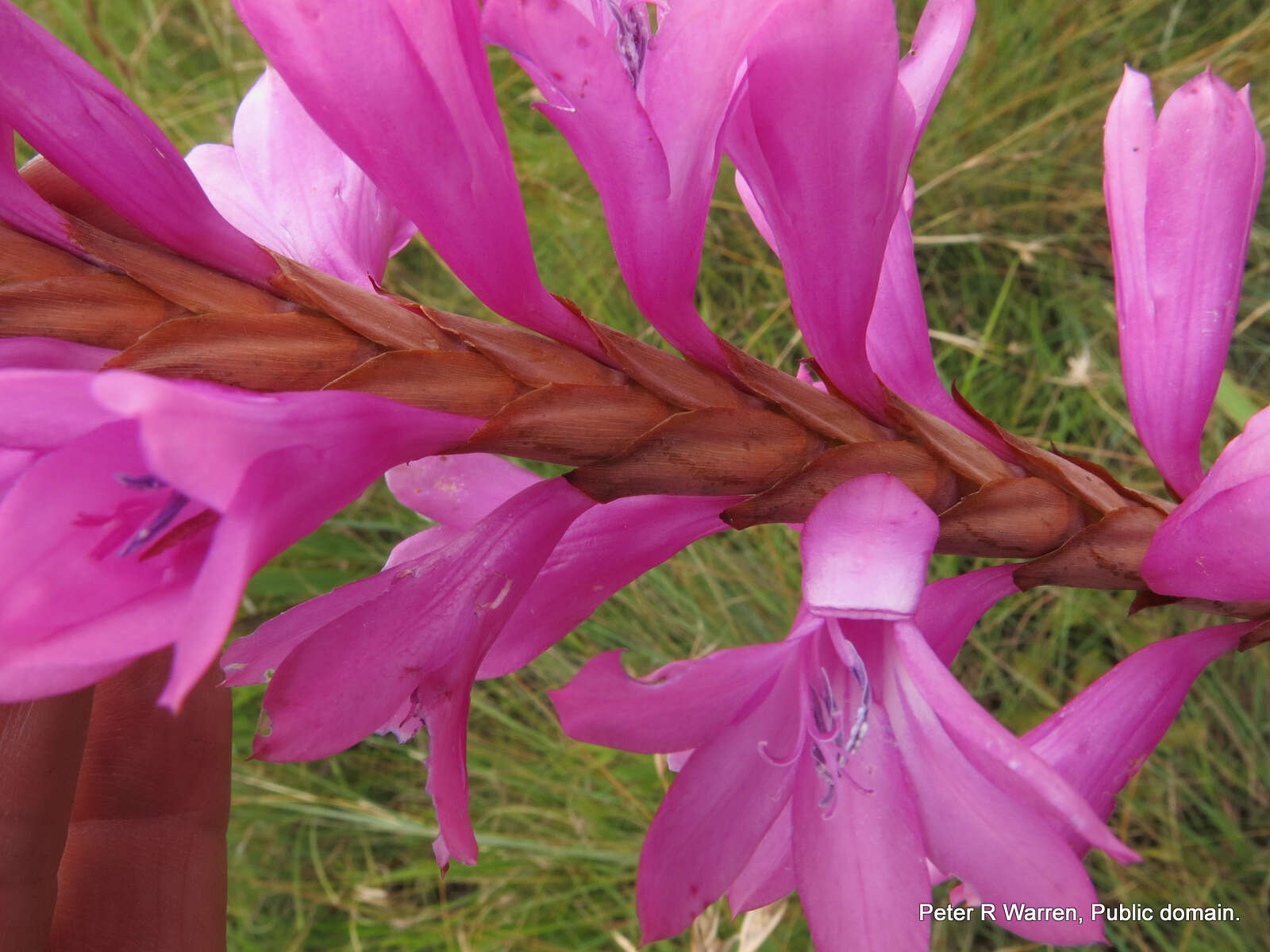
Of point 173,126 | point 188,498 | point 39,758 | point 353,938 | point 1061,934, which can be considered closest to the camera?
point 188,498

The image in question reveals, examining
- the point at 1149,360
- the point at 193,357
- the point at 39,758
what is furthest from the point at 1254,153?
the point at 39,758

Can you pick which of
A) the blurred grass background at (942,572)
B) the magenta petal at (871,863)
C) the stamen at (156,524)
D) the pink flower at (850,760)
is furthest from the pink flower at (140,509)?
the blurred grass background at (942,572)

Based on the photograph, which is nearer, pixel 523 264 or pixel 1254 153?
pixel 523 264

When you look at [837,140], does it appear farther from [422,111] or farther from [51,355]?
[51,355]

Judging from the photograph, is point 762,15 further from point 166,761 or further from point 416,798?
point 416,798

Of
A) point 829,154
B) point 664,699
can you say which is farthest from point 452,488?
point 829,154

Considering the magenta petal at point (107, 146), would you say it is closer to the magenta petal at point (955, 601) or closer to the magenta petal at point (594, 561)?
the magenta petal at point (594, 561)

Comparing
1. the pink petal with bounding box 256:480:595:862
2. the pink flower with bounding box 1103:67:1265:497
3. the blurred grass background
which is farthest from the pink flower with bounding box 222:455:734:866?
the blurred grass background

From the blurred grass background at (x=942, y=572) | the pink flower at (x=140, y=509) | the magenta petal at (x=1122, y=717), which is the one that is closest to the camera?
the pink flower at (x=140, y=509)
